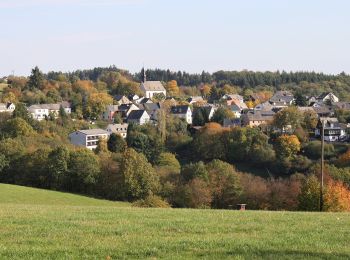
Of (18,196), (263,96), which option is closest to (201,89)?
(263,96)

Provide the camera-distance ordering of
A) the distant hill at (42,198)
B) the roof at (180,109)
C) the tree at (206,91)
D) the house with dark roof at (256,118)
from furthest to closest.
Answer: the tree at (206,91)
the roof at (180,109)
the house with dark roof at (256,118)
the distant hill at (42,198)

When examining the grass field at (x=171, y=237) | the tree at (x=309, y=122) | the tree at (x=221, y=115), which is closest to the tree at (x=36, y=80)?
the tree at (x=221, y=115)

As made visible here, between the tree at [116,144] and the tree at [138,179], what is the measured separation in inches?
1163

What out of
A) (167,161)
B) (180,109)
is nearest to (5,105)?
(180,109)

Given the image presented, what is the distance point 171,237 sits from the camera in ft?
40.9

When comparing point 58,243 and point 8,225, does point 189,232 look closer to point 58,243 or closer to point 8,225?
point 58,243

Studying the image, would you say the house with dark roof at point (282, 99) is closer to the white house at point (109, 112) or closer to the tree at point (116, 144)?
the white house at point (109, 112)

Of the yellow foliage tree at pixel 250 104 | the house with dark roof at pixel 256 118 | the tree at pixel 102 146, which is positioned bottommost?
the tree at pixel 102 146

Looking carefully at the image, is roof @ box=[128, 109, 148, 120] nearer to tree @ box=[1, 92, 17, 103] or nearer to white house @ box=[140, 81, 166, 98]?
tree @ box=[1, 92, 17, 103]

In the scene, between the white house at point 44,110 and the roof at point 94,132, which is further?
the white house at point 44,110

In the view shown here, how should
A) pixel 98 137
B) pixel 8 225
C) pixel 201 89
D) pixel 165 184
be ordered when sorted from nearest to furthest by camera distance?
pixel 8 225, pixel 165 184, pixel 98 137, pixel 201 89

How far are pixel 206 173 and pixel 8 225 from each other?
4274cm

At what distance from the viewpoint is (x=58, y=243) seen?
11.6 metres

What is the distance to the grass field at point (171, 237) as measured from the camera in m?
10.6
